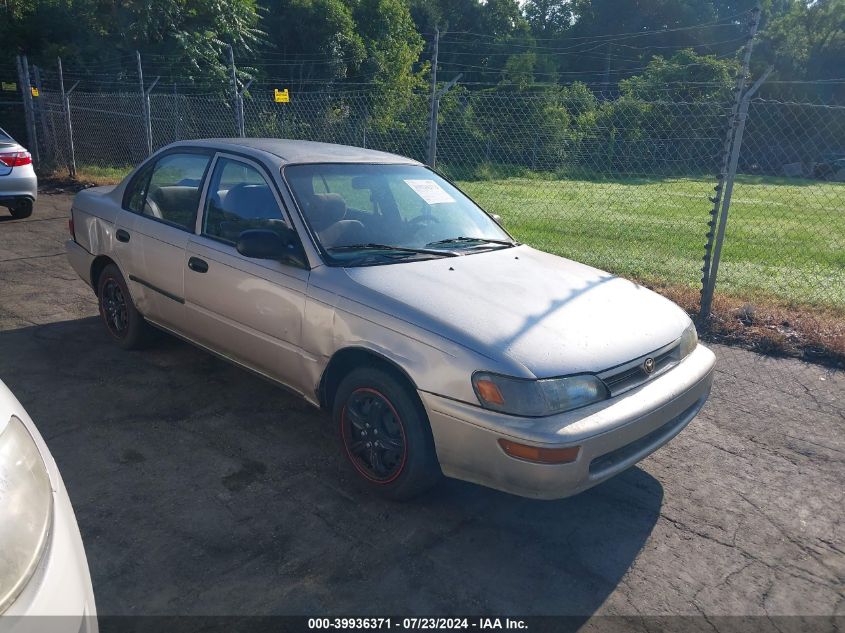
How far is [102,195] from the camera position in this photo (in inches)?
209

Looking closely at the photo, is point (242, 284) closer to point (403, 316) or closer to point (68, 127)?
point (403, 316)

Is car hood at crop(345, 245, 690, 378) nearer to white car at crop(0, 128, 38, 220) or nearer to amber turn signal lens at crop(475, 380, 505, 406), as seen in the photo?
amber turn signal lens at crop(475, 380, 505, 406)

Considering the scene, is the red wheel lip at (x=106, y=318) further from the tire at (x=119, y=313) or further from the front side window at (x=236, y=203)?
the front side window at (x=236, y=203)

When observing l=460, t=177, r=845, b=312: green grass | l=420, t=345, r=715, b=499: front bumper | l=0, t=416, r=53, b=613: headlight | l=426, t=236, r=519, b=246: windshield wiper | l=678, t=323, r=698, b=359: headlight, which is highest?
l=426, t=236, r=519, b=246: windshield wiper

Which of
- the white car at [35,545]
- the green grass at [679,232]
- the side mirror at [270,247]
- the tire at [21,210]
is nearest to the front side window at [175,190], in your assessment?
the side mirror at [270,247]

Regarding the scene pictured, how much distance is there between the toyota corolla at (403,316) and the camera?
2883 millimetres

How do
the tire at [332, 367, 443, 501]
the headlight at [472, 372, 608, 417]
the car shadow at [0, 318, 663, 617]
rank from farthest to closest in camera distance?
the tire at [332, 367, 443, 501] → the headlight at [472, 372, 608, 417] → the car shadow at [0, 318, 663, 617]

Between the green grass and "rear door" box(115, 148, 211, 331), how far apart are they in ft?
16.5

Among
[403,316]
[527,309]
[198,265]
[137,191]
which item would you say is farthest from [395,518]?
[137,191]

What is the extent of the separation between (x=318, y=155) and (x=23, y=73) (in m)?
13.1

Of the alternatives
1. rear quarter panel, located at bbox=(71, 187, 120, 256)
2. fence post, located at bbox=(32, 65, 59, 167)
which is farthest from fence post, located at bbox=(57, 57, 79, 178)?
rear quarter panel, located at bbox=(71, 187, 120, 256)

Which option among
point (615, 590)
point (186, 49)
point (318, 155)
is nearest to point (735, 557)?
point (615, 590)

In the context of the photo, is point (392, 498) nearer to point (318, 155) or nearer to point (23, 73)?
point (318, 155)

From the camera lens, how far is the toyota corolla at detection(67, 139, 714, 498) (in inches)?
113
